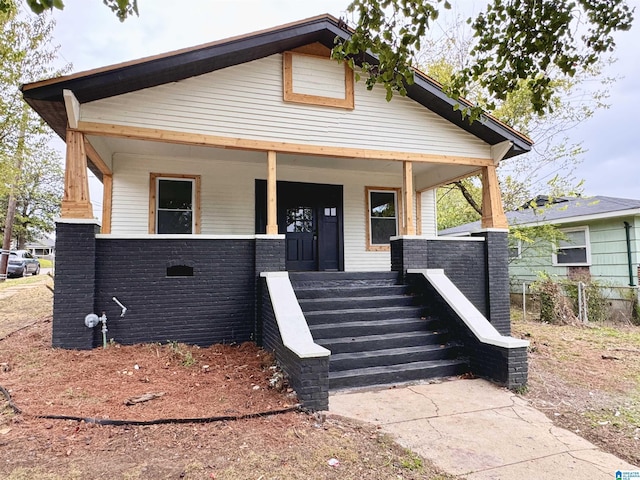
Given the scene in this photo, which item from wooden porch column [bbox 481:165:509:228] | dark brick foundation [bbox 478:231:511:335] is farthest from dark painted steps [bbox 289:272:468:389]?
wooden porch column [bbox 481:165:509:228]

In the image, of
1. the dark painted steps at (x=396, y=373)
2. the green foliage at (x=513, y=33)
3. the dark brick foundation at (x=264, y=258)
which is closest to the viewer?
the green foliage at (x=513, y=33)

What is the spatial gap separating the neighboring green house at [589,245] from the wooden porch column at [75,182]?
10.5 m

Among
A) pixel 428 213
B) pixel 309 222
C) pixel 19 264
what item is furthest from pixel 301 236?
pixel 19 264

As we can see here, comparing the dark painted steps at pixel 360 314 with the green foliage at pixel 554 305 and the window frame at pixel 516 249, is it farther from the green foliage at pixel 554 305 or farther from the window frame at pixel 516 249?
the window frame at pixel 516 249

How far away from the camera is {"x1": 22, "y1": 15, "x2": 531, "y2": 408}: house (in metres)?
5.17

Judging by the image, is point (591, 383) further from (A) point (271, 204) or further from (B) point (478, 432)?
(A) point (271, 204)

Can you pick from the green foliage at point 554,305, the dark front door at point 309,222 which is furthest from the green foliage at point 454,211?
the dark front door at point 309,222

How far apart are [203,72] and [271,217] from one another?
270 cm

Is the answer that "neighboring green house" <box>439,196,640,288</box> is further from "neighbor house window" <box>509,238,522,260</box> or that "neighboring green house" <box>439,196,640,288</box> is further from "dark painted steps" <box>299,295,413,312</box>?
"dark painted steps" <box>299,295,413,312</box>

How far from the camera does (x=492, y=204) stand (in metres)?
7.55

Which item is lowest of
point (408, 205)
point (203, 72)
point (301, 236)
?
point (301, 236)

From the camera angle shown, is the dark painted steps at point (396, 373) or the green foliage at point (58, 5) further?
the dark painted steps at point (396, 373)

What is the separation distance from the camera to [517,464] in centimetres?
289

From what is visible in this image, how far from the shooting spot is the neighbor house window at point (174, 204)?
25.6ft
